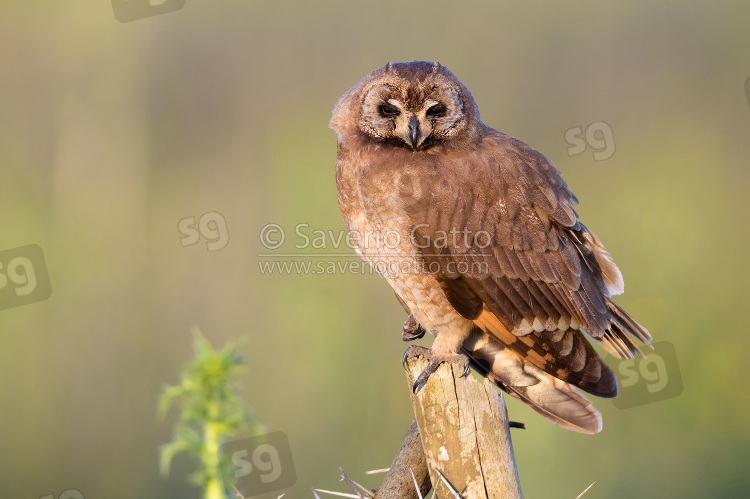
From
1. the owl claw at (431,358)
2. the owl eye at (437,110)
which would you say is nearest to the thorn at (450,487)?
the owl claw at (431,358)

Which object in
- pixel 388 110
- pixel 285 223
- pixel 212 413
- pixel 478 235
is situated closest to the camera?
pixel 212 413

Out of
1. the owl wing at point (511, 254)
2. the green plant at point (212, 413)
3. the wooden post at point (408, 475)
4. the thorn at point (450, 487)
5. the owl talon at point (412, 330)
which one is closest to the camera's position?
the green plant at point (212, 413)

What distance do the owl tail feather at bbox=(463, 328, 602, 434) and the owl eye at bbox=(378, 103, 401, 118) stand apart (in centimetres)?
85

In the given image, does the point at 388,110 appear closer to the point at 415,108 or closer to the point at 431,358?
the point at 415,108

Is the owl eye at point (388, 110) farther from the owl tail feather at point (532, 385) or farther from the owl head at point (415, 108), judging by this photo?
the owl tail feather at point (532, 385)

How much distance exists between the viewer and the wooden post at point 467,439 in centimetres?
Answer: 230

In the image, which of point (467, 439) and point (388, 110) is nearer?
point (467, 439)

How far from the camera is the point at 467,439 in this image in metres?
2.33

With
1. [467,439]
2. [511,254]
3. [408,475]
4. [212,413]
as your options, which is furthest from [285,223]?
→ [212,413]

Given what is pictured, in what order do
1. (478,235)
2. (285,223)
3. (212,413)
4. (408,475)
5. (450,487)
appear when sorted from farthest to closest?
1. (285,223)
2. (478,235)
3. (408,475)
4. (450,487)
5. (212,413)

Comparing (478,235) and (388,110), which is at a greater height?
(388,110)

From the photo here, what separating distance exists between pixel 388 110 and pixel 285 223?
1945 millimetres

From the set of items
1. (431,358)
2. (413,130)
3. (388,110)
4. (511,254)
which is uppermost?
(388,110)

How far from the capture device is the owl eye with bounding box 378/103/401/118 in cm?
292
